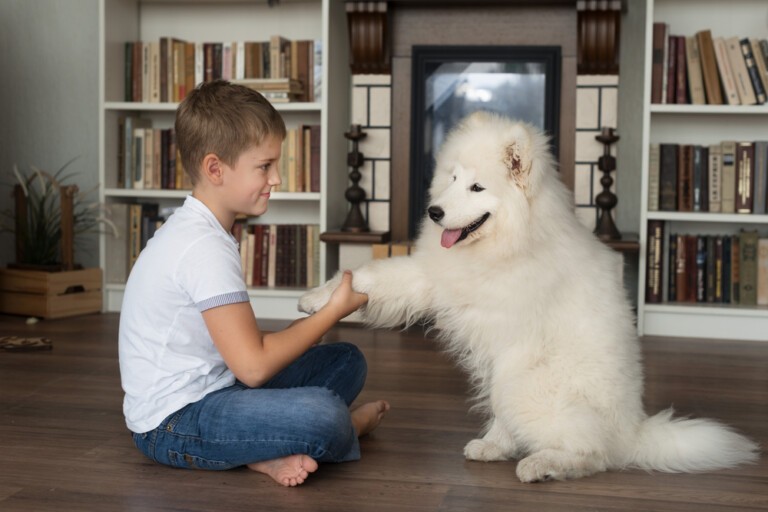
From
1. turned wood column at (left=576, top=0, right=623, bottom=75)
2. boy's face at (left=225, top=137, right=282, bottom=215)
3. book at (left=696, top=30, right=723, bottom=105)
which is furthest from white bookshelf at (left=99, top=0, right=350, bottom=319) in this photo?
boy's face at (left=225, top=137, right=282, bottom=215)

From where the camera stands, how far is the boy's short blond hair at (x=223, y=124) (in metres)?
1.77

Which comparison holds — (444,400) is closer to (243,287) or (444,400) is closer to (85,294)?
(243,287)

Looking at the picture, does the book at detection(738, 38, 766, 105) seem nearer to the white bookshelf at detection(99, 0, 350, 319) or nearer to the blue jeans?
the white bookshelf at detection(99, 0, 350, 319)

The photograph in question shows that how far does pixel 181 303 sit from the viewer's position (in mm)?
1765

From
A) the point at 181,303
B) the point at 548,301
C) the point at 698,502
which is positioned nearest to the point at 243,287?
the point at 181,303

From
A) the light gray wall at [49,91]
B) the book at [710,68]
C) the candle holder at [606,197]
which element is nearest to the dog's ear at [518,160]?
the candle holder at [606,197]

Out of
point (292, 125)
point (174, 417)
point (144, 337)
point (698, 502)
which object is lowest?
point (698, 502)

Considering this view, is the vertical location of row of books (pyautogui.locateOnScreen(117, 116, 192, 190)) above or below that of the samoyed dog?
above

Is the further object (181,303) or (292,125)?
(292,125)

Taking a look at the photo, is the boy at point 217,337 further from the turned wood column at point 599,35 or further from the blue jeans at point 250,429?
the turned wood column at point 599,35

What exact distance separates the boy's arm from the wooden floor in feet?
0.76

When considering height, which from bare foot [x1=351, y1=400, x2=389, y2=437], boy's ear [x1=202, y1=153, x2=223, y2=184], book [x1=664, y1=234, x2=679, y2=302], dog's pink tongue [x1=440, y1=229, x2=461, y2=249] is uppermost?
boy's ear [x1=202, y1=153, x2=223, y2=184]

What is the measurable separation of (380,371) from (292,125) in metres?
1.72

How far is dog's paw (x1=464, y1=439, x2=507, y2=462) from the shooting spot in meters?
1.96
